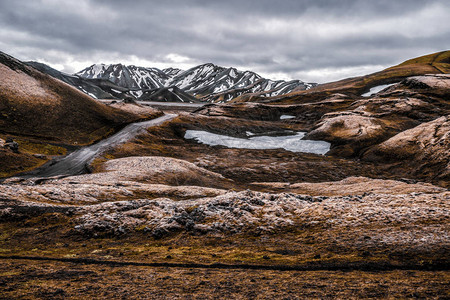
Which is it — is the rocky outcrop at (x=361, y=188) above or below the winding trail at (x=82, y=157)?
below

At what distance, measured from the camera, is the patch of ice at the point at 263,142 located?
95312 millimetres

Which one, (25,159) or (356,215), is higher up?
(25,159)

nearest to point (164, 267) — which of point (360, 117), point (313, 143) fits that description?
point (313, 143)

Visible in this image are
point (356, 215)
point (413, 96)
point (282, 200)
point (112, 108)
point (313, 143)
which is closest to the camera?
point (356, 215)

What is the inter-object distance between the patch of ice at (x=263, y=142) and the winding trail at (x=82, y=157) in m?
22.9

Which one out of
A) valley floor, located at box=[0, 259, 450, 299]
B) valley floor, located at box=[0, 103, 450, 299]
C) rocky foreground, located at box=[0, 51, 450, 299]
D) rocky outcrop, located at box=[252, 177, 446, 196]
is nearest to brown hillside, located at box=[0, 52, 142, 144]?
rocky foreground, located at box=[0, 51, 450, 299]

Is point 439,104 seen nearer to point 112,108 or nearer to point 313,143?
point 313,143

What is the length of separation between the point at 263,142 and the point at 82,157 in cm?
6561

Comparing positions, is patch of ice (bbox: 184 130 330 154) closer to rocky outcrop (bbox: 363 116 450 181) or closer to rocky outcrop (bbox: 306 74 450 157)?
rocky outcrop (bbox: 306 74 450 157)

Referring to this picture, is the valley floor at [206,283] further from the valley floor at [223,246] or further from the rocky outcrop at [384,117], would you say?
the rocky outcrop at [384,117]

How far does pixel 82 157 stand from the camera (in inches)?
2717

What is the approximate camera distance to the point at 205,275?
46.5ft

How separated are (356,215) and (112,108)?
13616cm

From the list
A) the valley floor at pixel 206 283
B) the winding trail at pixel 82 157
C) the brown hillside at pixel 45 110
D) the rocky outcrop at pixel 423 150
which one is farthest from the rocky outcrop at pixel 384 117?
the brown hillside at pixel 45 110
